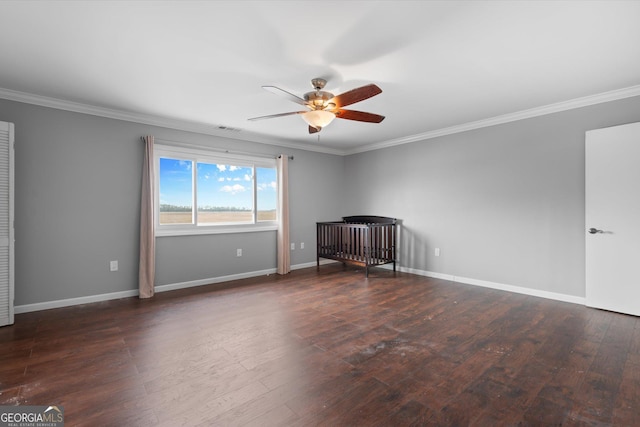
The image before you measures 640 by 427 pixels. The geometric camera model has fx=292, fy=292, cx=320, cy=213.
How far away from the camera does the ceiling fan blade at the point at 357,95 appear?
Result: 2.41m

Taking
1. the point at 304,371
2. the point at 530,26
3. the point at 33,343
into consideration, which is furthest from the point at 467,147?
the point at 33,343

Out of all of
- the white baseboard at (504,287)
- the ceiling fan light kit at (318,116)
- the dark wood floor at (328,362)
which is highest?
the ceiling fan light kit at (318,116)

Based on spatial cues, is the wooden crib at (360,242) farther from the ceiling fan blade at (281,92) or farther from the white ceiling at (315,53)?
the ceiling fan blade at (281,92)

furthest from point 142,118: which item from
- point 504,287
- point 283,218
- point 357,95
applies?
point 504,287

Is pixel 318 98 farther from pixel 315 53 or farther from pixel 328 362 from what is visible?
pixel 328 362

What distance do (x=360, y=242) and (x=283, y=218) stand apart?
55.8 inches

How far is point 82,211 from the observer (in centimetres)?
354

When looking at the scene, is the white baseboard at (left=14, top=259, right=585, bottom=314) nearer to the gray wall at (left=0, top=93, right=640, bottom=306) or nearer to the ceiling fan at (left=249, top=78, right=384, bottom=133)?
the gray wall at (left=0, top=93, right=640, bottom=306)

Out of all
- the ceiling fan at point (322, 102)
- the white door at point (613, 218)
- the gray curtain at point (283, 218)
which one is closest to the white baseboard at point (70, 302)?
the gray curtain at point (283, 218)

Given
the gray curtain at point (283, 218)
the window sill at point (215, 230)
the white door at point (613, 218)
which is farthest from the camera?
the gray curtain at point (283, 218)

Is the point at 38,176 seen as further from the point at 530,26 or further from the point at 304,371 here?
the point at 530,26

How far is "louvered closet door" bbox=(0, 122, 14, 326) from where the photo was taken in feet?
9.39

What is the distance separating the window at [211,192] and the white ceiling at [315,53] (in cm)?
89

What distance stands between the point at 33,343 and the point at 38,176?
6.09 ft
